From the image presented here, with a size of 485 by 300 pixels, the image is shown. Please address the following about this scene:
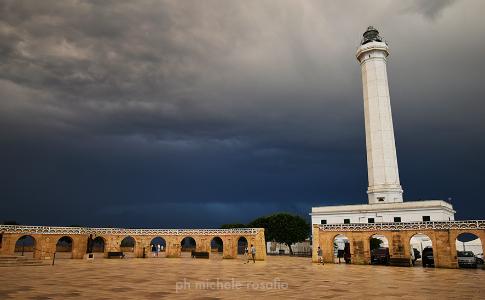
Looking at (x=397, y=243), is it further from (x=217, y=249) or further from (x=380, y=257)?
(x=217, y=249)

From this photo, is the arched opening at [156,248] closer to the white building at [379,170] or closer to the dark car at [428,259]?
the white building at [379,170]

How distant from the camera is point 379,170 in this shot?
60375 millimetres

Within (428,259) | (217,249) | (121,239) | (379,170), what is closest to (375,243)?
(379,170)

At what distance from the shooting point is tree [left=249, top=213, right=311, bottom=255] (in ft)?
214

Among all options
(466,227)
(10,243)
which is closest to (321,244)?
(466,227)

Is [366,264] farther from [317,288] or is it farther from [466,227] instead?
[317,288]

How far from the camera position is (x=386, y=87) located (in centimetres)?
6247

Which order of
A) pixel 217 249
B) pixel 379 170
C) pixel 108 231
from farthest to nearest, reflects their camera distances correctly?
pixel 217 249
pixel 379 170
pixel 108 231

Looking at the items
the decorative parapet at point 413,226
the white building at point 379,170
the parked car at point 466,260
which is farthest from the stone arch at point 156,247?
the parked car at point 466,260

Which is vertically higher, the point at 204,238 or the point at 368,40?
the point at 368,40

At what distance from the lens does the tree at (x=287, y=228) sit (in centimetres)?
6525

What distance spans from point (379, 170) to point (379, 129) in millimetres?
7452

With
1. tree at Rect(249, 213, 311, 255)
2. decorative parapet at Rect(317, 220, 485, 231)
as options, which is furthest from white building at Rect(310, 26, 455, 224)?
decorative parapet at Rect(317, 220, 485, 231)

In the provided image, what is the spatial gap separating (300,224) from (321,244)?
27.9 metres
